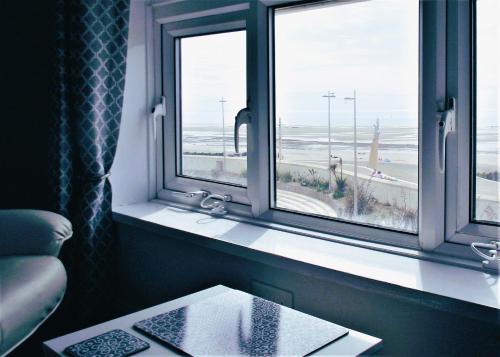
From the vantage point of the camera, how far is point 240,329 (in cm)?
114

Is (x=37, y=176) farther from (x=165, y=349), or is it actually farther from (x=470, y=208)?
(x=470, y=208)

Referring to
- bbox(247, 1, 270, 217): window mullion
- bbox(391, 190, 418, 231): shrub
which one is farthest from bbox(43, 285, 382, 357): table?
bbox(247, 1, 270, 217): window mullion

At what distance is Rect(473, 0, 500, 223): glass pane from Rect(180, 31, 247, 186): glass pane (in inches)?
33.1

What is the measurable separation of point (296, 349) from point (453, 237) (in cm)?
56

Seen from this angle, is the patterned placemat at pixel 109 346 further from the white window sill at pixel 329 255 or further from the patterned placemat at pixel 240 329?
the white window sill at pixel 329 255

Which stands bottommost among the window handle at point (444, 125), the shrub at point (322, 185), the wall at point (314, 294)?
the wall at point (314, 294)

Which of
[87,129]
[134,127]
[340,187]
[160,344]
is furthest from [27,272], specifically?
[340,187]

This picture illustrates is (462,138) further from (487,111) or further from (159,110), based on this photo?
(159,110)

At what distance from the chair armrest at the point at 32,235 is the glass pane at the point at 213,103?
612 millimetres

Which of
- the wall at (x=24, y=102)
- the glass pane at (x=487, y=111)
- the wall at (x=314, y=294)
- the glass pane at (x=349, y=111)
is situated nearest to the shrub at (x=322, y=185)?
the glass pane at (x=349, y=111)

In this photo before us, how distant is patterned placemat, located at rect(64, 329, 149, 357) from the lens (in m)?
1.05

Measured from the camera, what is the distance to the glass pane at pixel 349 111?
57.9 inches

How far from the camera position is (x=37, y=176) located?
2236 millimetres

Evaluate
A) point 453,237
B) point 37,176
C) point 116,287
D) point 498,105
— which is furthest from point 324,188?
point 37,176
